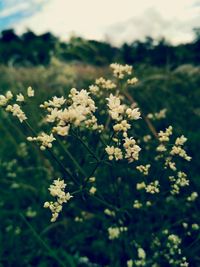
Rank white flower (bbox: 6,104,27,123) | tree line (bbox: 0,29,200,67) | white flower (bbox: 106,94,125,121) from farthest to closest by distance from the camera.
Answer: tree line (bbox: 0,29,200,67), white flower (bbox: 6,104,27,123), white flower (bbox: 106,94,125,121)

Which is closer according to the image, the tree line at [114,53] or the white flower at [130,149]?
the white flower at [130,149]

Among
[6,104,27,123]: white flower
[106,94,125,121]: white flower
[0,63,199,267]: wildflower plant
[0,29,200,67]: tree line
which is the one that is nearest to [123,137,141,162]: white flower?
[0,63,199,267]: wildflower plant

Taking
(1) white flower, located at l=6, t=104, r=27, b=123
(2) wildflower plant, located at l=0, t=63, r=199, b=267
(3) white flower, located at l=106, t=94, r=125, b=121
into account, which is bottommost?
(2) wildflower plant, located at l=0, t=63, r=199, b=267

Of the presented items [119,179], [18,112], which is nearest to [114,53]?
[119,179]

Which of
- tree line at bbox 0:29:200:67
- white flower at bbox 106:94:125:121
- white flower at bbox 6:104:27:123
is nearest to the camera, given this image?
white flower at bbox 106:94:125:121

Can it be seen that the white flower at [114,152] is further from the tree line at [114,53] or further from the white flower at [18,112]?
the tree line at [114,53]

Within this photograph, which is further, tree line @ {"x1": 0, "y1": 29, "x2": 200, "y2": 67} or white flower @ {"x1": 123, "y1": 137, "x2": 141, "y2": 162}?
tree line @ {"x1": 0, "y1": 29, "x2": 200, "y2": 67}

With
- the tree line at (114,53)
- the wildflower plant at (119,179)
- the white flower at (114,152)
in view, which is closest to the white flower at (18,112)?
the wildflower plant at (119,179)

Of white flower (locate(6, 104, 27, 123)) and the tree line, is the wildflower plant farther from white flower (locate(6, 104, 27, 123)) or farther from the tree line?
the tree line

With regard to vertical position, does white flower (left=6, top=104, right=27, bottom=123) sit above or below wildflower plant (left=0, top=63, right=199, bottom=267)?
above
